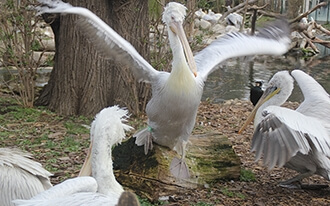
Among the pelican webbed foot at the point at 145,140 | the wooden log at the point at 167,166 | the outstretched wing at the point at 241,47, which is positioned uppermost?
the outstretched wing at the point at 241,47

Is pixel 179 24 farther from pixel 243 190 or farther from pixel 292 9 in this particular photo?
pixel 292 9

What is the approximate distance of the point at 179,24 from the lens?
4738 millimetres

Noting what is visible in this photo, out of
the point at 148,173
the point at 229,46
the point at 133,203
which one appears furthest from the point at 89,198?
the point at 229,46

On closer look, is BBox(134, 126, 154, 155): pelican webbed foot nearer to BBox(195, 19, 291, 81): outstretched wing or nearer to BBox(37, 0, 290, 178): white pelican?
BBox(37, 0, 290, 178): white pelican

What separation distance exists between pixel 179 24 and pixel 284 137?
1.51 metres

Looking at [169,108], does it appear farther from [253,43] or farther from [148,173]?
[253,43]

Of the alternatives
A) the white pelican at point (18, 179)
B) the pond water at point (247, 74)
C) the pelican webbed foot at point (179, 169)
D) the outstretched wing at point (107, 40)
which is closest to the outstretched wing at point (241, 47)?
the pond water at point (247, 74)

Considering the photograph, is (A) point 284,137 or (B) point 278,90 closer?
(A) point 284,137

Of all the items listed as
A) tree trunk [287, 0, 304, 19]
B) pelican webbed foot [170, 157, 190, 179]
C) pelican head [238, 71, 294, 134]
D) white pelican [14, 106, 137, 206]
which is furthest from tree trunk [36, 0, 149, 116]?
white pelican [14, 106, 137, 206]

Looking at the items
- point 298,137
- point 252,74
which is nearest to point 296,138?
point 298,137

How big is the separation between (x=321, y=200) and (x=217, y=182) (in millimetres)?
1015

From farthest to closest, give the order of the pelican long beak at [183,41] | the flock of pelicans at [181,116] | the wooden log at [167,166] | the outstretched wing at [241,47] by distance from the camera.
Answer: the outstretched wing at [241,47], the pelican long beak at [183,41], the wooden log at [167,166], the flock of pelicans at [181,116]

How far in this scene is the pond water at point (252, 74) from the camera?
10.2 metres

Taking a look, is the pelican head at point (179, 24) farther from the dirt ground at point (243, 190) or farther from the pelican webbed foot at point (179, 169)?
the dirt ground at point (243, 190)
